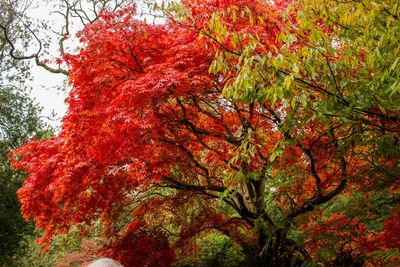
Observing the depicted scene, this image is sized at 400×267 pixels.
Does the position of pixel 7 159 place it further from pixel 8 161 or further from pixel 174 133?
pixel 174 133

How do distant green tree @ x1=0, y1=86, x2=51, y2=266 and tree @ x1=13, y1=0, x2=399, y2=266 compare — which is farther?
distant green tree @ x1=0, y1=86, x2=51, y2=266

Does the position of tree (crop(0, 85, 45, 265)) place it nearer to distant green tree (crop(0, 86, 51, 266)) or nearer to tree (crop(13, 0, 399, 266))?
distant green tree (crop(0, 86, 51, 266))

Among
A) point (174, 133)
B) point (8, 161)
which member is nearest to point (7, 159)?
point (8, 161)

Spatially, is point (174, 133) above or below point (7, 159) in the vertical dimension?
below

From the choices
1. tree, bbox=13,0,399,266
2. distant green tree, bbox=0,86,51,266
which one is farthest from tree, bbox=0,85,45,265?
tree, bbox=13,0,399,266

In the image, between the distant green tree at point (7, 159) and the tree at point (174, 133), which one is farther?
the distant green tree at point (7, 159)

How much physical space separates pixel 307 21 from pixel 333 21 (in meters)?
0.37

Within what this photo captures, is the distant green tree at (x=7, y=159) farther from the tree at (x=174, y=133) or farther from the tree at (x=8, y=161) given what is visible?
the tree at (x=174, y=133)

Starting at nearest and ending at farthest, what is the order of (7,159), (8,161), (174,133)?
(174,133) < (7,159) < (8,161)

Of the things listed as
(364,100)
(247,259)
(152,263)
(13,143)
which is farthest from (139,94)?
(13,143)

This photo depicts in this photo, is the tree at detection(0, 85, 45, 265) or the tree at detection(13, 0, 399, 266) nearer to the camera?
the tree at detection(13, 0, 399, 266)

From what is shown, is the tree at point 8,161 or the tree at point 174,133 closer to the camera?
the tree at point 174,133

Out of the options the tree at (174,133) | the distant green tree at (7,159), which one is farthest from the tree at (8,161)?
the tree at (174,133)

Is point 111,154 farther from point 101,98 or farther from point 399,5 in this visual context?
point 399,5
